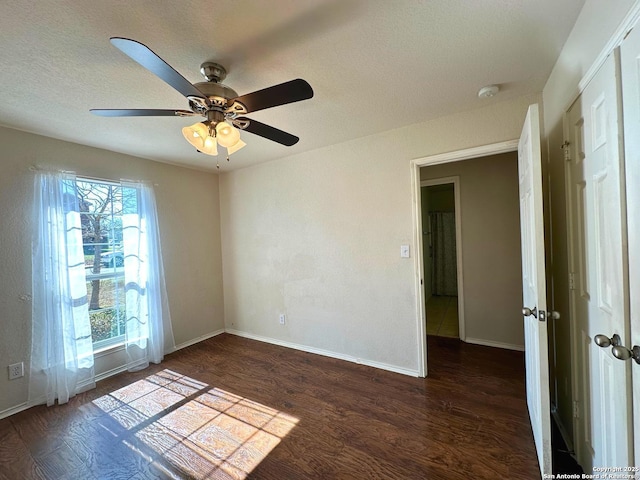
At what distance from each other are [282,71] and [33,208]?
8.05 ft

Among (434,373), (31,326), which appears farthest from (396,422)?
(31,326)

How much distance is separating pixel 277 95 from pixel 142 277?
2.68 m

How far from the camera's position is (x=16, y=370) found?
2.21m

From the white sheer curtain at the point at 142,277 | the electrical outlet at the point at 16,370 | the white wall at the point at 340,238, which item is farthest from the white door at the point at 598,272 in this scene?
the electrical outlet at the point at 16,370

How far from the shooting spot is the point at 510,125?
2082 millimetres

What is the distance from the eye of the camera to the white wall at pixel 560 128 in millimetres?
1112

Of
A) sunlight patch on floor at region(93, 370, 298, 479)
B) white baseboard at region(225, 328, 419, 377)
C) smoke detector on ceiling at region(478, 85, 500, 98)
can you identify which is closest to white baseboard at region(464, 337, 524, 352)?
white baseboard at region(225, 328, 419, 377)

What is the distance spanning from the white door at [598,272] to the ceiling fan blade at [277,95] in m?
1.16

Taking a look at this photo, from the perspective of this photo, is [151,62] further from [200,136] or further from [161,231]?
[161,231]

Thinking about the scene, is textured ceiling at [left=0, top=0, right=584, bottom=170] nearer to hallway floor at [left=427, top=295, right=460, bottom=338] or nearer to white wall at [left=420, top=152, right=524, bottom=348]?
white wall at [left=420, top=152, right=524, bottom=348]

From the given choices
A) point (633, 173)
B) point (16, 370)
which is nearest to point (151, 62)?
point (633, 173)

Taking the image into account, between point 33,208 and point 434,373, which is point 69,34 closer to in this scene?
point 33,208

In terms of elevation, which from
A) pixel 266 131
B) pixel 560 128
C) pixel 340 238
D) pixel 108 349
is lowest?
pixel 108 349

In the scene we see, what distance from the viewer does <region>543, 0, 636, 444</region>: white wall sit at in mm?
1112
